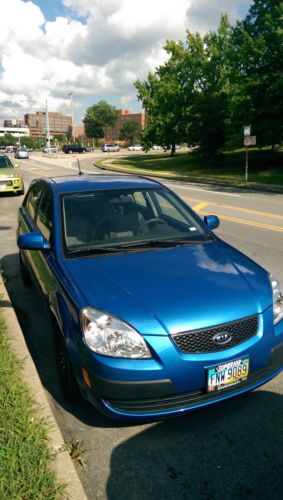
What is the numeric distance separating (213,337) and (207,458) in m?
0.75

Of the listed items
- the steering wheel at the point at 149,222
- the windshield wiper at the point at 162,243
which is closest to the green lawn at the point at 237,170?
the steering wheel at the point at 149,222

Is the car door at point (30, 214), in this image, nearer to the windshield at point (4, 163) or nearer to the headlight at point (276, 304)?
the headlight at point (276, 304)

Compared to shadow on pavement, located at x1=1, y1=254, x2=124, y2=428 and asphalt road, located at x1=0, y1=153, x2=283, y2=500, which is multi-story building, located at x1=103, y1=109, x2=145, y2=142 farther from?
asphalt road, located at x1=0, y1=153, x2=283, y2=500

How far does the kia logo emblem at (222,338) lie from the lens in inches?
101

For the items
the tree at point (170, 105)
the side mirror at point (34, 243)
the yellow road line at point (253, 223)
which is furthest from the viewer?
the tree at point (170, 105)

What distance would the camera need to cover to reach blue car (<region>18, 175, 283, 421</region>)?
2.49 metres

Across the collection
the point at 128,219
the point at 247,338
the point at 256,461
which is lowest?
the point at 256,461

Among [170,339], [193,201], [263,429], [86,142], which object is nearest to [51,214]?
[170,339]

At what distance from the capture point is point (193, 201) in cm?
1448

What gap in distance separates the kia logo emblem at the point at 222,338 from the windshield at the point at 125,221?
1263 millimetres

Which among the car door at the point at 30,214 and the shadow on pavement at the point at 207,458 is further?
the car door at the point at 30,214

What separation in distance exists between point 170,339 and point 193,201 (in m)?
12.3

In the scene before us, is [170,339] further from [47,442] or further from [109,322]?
[47,442]

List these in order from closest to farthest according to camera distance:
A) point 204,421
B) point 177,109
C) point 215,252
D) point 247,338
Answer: point 247,338
point 204,421
point 215,252
point 177,109
